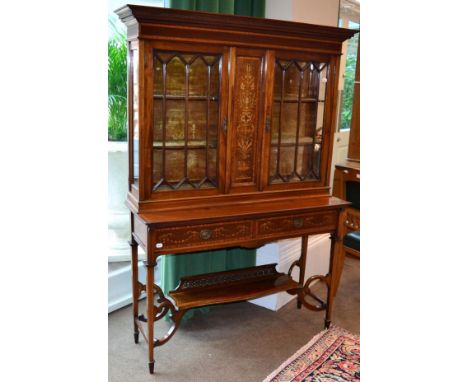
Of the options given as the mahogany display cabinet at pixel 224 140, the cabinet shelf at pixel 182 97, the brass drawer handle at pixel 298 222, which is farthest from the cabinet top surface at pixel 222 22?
the brass drawer handle at pixel 298 222

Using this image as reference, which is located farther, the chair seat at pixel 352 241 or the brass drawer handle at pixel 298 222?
the chair seat at pixel 352 241

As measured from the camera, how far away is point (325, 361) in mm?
2510

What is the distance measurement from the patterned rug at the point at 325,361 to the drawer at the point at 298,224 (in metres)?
0.69

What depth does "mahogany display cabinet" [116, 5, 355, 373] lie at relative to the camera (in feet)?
6.96

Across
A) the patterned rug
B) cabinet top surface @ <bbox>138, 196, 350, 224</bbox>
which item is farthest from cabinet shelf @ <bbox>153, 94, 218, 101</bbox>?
the patterned rug

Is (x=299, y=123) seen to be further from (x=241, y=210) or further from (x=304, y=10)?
(x=304, y=10)

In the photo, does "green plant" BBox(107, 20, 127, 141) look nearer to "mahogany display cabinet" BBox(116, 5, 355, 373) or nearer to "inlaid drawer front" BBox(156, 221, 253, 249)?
"mahogany display cabinet" BBox(116, 5, 355, 373)

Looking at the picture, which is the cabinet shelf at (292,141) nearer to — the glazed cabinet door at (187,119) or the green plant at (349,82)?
the glazed cabinet door at (187,119)

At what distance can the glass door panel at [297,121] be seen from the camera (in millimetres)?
2502

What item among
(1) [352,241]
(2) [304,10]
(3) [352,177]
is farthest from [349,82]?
(1) [352,241]

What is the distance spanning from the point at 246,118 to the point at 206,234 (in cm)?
66
